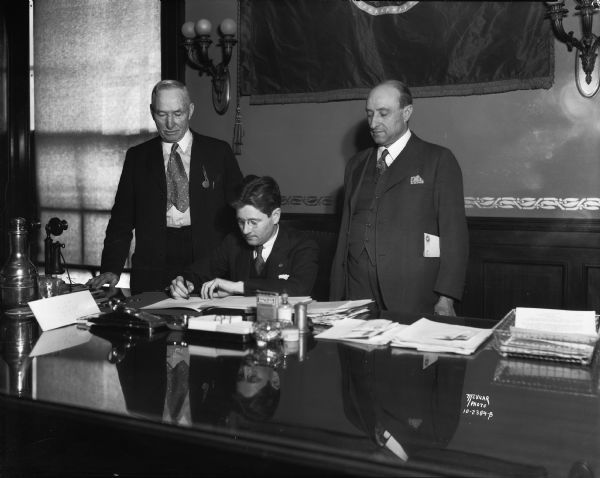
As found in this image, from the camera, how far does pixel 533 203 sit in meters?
3.85

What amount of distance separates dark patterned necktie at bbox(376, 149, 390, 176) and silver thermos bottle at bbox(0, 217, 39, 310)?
155cm

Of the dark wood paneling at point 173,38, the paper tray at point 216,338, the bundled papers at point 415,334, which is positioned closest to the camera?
the bundled papers at point 415,334

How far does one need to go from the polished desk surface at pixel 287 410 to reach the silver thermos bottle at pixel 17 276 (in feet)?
1.00

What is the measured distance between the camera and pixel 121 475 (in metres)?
1.62

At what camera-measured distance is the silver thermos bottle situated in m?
2.35

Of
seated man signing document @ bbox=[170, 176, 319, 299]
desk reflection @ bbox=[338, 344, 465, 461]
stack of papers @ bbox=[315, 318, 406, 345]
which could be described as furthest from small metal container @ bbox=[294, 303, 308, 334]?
seated man signing document @ bbox=[170, 176, 319, 299]

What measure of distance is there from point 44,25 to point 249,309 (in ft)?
14.2

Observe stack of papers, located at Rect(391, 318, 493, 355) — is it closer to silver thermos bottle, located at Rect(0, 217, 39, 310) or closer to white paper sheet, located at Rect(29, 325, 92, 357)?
white paper sheet, located at Rect(29, 325, 92, 357)

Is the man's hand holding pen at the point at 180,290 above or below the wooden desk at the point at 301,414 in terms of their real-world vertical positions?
above

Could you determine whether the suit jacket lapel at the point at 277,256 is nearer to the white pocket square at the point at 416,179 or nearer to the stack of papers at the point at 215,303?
the stack of papers at the point at 215,303

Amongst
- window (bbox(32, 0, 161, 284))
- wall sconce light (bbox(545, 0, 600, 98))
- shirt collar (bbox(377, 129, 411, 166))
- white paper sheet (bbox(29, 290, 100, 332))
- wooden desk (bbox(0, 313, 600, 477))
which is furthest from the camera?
window (bbox(32, 0, 161, 284))

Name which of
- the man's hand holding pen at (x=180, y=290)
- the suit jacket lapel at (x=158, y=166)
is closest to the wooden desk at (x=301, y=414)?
the man's hand holding pen at (x=180, y=290)

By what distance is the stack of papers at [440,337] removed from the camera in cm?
176

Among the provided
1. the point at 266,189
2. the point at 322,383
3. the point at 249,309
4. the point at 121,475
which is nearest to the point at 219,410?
the point at 322,383
